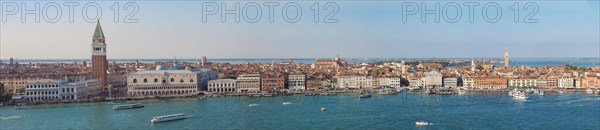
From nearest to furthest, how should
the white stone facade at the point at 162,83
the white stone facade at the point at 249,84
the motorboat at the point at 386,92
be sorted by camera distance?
the white stone facade at the point at 162,83 < the motorboat at the point at 386,92 < the white stone facade at the point at 249,84

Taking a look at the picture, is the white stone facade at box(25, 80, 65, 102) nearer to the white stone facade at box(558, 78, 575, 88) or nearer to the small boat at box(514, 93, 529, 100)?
the small boat at box(514, 93, 529, 100)

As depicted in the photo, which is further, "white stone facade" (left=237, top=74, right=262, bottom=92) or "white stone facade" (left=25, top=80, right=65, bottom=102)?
"white stone facade" (left=237, top=74, right=262, bottom=92)

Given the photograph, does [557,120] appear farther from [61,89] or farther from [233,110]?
[61,89]

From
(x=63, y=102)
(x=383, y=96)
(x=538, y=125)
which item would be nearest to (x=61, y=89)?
(x=63, y=102)

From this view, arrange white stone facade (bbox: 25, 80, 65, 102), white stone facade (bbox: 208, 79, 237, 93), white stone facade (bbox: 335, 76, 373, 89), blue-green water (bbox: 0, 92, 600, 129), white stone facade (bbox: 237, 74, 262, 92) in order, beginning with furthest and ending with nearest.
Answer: white stone facade (bbox: 335, 76, 373, 89) < white stone facade (bbox: 237, 74, 262, 92) < white stone facade (bbox: 208, 79, 237, 93) < white stone facade (bbox: 25, 80, 65, 102) < blue-green water (bbox: 0, 92, 600, 129)

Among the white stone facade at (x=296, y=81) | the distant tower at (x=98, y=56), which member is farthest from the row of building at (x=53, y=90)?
the white stone facade at (x=296, y=81)

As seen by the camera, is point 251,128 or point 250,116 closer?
point 251,128

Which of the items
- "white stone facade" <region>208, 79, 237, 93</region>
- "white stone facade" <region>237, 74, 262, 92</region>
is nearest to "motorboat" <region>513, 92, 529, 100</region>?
"white stone facade" <region>237, 74, 262, 92</region>

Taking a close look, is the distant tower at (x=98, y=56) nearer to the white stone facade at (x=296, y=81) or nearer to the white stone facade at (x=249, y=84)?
the white stone facade at (x=249, y=84)
